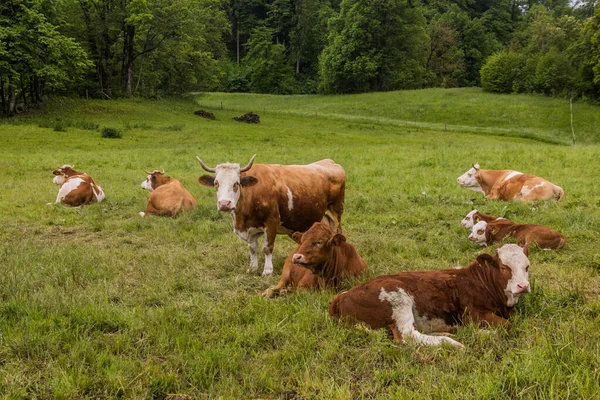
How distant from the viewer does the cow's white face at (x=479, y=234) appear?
25.8 feet

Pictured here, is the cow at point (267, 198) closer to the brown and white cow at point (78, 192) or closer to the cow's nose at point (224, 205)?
the cow's nose at point (224, 205)

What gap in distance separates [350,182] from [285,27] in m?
95.6

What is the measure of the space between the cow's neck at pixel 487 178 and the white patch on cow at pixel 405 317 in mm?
9644

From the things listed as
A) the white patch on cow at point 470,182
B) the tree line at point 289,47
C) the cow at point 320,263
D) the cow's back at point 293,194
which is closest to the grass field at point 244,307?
the cow at point 320,263

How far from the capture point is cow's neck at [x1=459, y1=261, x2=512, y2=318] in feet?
14.9

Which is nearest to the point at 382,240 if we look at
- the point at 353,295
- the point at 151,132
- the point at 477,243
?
the point at 477,243

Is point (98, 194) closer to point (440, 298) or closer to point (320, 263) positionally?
point (320, 263)

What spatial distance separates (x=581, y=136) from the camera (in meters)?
40.1

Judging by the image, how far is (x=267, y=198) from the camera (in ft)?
23.5

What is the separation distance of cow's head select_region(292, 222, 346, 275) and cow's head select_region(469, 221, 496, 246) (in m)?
3.25

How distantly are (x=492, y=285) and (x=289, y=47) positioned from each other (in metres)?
99.4

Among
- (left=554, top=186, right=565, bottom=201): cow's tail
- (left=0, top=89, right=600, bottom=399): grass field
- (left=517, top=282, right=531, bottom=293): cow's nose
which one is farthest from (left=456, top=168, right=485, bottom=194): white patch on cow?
(left=517, top=282, right=531, bottom=293): cow's nose

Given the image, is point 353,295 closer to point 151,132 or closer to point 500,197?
point 500,197

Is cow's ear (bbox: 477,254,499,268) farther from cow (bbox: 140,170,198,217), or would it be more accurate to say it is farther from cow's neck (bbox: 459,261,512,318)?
cow (bbox: 140,170,198,217)
